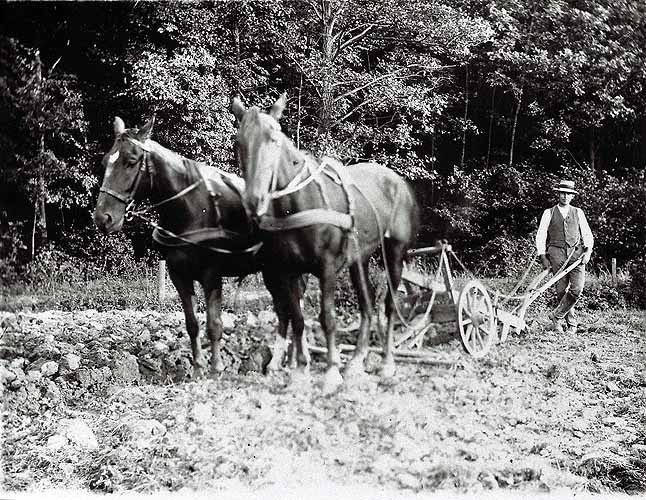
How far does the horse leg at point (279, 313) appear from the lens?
9.71 feet

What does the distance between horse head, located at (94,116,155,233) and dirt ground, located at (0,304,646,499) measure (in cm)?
69

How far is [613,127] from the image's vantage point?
3.26 metres

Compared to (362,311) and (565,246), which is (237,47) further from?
(565,246)

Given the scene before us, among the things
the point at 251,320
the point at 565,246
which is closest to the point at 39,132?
the point at 251,320

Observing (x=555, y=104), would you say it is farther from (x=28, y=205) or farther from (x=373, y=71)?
(x=28, y=205)

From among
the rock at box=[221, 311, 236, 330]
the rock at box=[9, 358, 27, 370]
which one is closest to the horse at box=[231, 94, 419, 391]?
the rock at box=[221, 311, 236, 330]

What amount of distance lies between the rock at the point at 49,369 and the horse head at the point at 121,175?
2.76 ft

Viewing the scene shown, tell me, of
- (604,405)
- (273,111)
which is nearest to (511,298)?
(604,405)

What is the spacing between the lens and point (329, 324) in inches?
114

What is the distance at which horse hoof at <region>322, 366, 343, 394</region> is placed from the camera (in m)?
2.85

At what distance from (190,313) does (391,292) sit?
0.95 metres

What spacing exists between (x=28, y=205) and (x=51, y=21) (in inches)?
36.7

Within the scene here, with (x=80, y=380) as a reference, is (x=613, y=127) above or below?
above

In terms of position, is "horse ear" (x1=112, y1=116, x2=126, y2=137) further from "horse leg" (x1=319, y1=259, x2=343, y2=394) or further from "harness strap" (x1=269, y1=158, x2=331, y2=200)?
"horse leg" (x1=319, y1=259, x2=343, y2=394)
